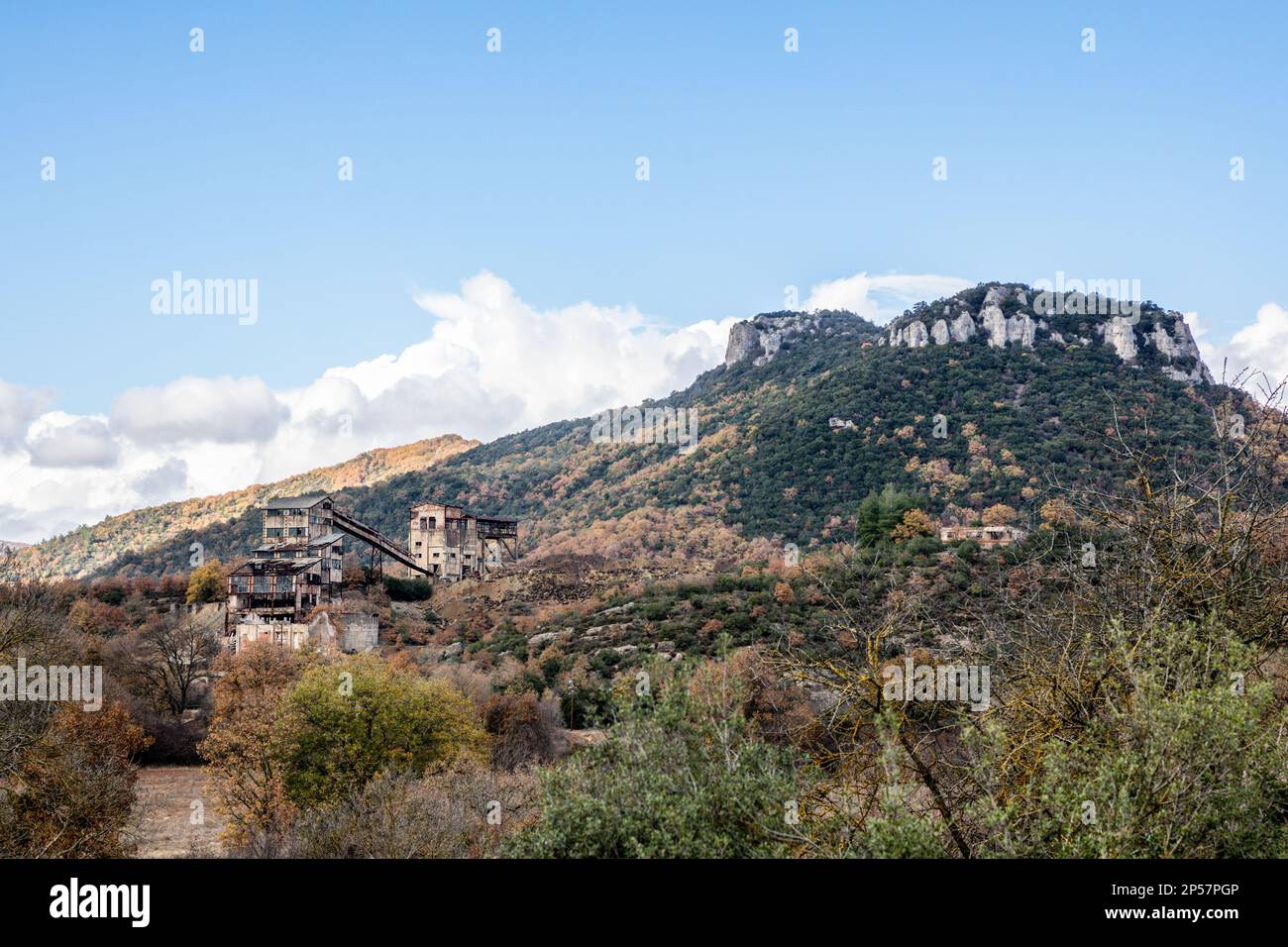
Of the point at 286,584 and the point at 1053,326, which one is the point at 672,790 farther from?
the point at 1053,326

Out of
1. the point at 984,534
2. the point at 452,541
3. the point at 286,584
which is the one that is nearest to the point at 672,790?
the point at 984,534

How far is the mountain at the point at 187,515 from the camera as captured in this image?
9669 cm

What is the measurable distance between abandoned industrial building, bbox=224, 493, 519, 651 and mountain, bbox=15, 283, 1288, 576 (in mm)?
6668

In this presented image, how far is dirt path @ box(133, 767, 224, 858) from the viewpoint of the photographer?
79.8ft

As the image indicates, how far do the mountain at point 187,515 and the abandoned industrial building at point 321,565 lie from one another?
3322 cm

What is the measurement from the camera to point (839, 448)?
7444 cm

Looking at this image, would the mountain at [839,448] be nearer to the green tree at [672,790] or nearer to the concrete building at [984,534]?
the concrete building at [984,534]

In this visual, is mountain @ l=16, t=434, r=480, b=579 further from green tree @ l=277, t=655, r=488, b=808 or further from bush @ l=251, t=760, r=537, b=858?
bush @ l=251, t=760, r=537, b=858

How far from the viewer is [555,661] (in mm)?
40312

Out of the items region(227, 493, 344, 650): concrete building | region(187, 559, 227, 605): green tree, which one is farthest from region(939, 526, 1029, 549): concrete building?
region(187, 559, 227, 605): green tree

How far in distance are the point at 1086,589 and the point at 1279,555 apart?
3.55 meters
